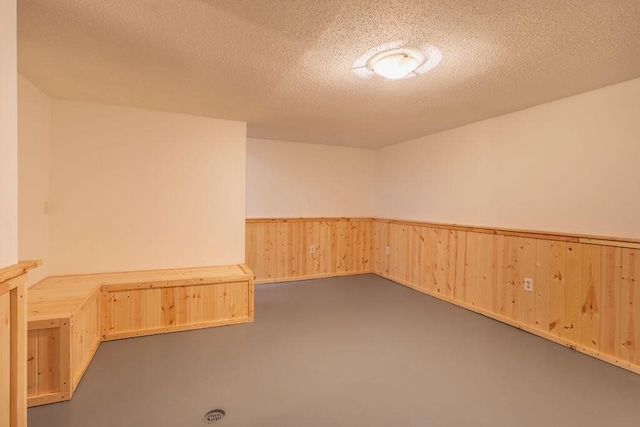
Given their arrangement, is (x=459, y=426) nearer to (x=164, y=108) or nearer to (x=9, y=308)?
(x=9, y=308)

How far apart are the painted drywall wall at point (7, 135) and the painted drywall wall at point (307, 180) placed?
3413mm

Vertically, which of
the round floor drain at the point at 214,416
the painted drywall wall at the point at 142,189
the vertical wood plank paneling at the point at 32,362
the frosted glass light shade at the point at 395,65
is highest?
the frosted glass light shade at the point at 395,65

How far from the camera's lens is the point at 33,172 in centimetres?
270

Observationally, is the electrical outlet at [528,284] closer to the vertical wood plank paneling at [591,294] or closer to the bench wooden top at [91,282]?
the vertical wood plank paneling at [591,294]

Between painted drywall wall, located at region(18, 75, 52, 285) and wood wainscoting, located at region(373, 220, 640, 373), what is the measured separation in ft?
14.0

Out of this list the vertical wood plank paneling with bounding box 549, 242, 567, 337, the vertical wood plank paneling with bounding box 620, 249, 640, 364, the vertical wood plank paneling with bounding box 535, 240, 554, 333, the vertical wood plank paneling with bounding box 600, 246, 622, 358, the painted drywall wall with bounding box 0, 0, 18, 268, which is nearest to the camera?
the painted drywall wall with bounding box 0, 0, 18, 268

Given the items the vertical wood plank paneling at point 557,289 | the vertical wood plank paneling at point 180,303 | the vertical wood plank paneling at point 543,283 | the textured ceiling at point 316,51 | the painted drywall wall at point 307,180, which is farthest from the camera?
the painted drywall wall at point 307,180

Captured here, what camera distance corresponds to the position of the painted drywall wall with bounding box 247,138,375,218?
4816 mm

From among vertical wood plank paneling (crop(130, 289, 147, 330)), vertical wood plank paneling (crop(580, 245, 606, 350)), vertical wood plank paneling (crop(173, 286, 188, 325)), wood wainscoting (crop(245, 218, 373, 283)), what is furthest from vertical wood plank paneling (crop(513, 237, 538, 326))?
vertical wood plank paneling (crop(130, 289, 147, 330))

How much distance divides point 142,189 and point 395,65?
2.81m

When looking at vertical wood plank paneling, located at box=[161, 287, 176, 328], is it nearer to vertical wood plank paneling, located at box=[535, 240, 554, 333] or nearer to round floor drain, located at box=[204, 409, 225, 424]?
round floor drain, located at box=[204, 409, 225, 424]

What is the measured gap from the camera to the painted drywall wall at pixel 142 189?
306cm

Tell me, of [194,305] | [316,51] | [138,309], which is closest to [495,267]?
[316,51]

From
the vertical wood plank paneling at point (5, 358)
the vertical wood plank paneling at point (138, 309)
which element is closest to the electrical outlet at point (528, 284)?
the vertical wood plank paneling at point (138, 309)
